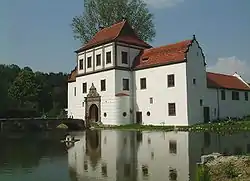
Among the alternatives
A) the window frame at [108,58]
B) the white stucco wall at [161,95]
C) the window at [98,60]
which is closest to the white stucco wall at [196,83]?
the white stucco wall at [161,95]

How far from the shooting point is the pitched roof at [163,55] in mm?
37594

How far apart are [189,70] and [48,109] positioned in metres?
44.0

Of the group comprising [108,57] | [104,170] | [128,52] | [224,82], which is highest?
[128,52]

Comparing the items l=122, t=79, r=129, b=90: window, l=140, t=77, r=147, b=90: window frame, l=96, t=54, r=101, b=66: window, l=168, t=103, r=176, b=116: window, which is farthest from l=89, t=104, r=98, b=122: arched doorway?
l=168, t=103, r=176, b=116: window

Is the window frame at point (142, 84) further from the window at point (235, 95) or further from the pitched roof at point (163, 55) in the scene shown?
the window at point (235, 95)

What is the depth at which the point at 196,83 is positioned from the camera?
125ft

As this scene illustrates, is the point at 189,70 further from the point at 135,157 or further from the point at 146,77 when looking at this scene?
the point at 135,157

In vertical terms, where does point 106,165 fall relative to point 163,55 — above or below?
below

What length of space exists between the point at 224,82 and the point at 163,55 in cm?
1066

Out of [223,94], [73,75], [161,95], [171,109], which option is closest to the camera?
[171,109]

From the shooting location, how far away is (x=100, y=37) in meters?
46.1

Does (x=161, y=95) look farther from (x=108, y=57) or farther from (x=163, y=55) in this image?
(x=108, y=57)

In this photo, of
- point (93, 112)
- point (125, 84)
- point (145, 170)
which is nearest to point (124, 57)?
point (125, 84)

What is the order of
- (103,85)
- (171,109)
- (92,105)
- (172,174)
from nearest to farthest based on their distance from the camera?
(172,174) → (171,109) → (103,85) → (92,105)
